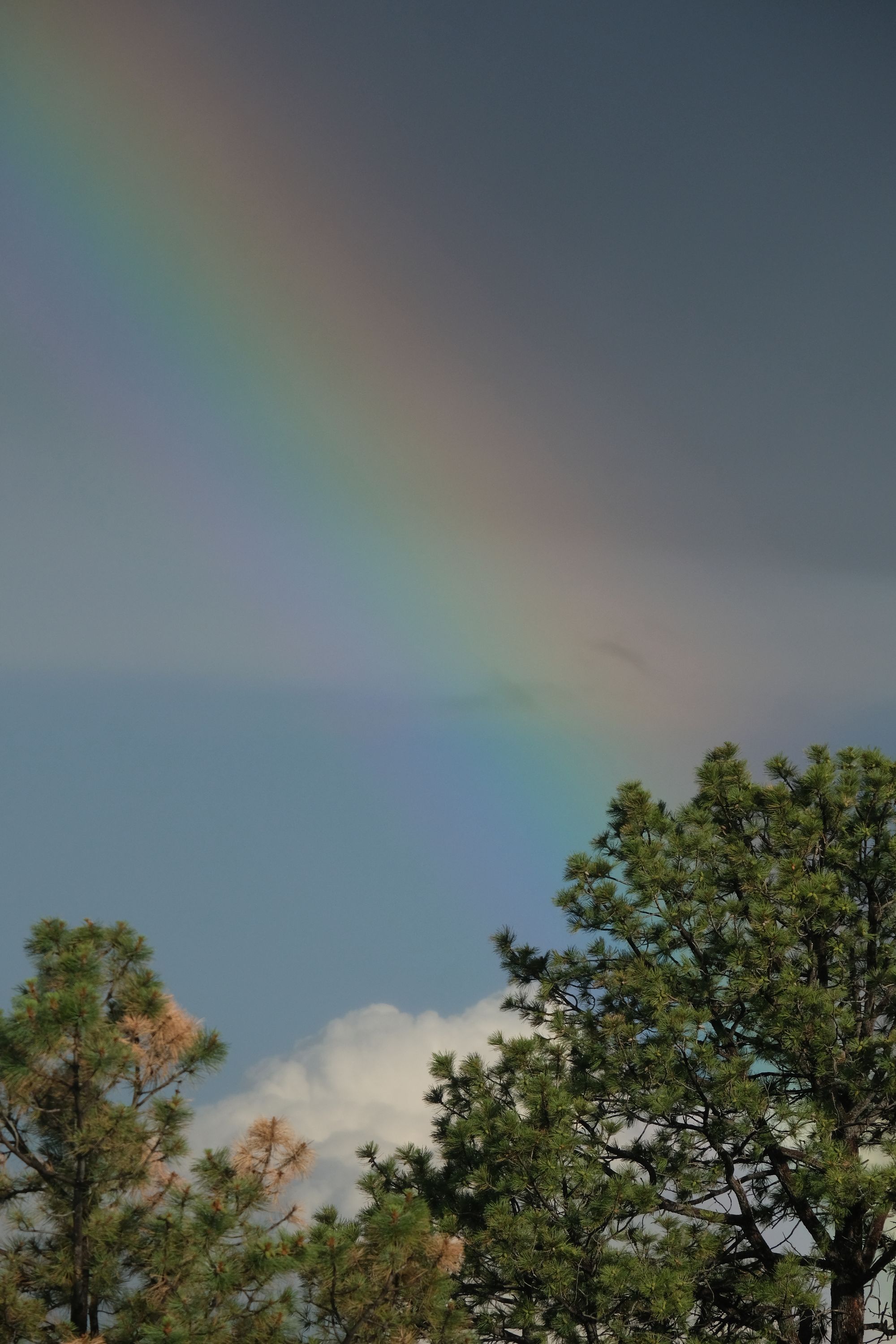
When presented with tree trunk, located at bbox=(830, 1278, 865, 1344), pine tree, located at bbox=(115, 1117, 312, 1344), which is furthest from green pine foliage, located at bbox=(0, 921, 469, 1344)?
tree trunk, located at bbox=(830, 1278, 865, 1344)

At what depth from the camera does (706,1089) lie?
34.0 ft

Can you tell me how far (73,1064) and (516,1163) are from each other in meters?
4.18

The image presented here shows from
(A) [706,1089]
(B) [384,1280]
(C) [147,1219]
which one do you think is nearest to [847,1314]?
(A) [706,1089]

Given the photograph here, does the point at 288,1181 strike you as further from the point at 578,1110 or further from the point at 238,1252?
the point at 578,1110

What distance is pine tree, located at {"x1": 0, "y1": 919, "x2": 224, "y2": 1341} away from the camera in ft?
23.1

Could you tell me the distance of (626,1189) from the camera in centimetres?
952

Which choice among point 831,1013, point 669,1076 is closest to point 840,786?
point 831,1013

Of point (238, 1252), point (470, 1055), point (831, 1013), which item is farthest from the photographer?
point (470, 1055)

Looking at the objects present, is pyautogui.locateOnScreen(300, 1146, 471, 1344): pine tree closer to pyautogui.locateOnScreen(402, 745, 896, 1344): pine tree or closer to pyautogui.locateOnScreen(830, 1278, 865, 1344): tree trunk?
pyautogui.locateOnScreen(402, 745, 896, 1344): pine tree

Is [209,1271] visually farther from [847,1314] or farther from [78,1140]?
[847,1314]

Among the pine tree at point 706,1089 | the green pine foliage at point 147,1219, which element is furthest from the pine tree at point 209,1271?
the pine tree at point 706,1089

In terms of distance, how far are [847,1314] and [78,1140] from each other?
24.5 feet

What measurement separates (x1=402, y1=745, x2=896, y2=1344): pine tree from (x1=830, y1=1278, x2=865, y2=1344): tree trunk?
0.03 meters

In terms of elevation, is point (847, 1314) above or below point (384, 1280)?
below
